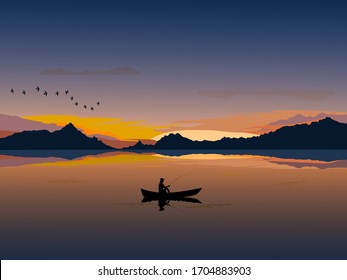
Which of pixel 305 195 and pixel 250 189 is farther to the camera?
pixel 250 189

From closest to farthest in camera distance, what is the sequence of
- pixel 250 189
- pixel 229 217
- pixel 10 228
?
pixel 10 228 < pixel 229 217 < pixel 250 189

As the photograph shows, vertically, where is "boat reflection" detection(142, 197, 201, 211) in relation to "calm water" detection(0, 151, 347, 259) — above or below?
above

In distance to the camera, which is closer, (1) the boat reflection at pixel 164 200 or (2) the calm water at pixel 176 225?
(2) the calm water at pixel 176 225

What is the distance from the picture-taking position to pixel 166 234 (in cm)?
3812

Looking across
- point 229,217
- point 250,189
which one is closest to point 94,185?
point 250,189

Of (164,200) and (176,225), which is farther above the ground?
(164,200)

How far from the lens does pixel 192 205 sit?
55.1m

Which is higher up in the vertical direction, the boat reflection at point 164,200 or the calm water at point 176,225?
the boat reflection at point 164,200

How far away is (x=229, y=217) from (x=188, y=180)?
44.7 m

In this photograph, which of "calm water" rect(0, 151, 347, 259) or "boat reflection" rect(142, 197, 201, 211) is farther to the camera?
"boat reflection" rect(142, 197, 201, 211)

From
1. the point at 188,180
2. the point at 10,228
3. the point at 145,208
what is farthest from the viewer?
the point at 188,180

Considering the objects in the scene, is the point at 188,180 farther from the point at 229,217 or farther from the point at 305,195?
the point at 229,217

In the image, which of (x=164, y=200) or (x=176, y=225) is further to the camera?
(x=164, y=200)
